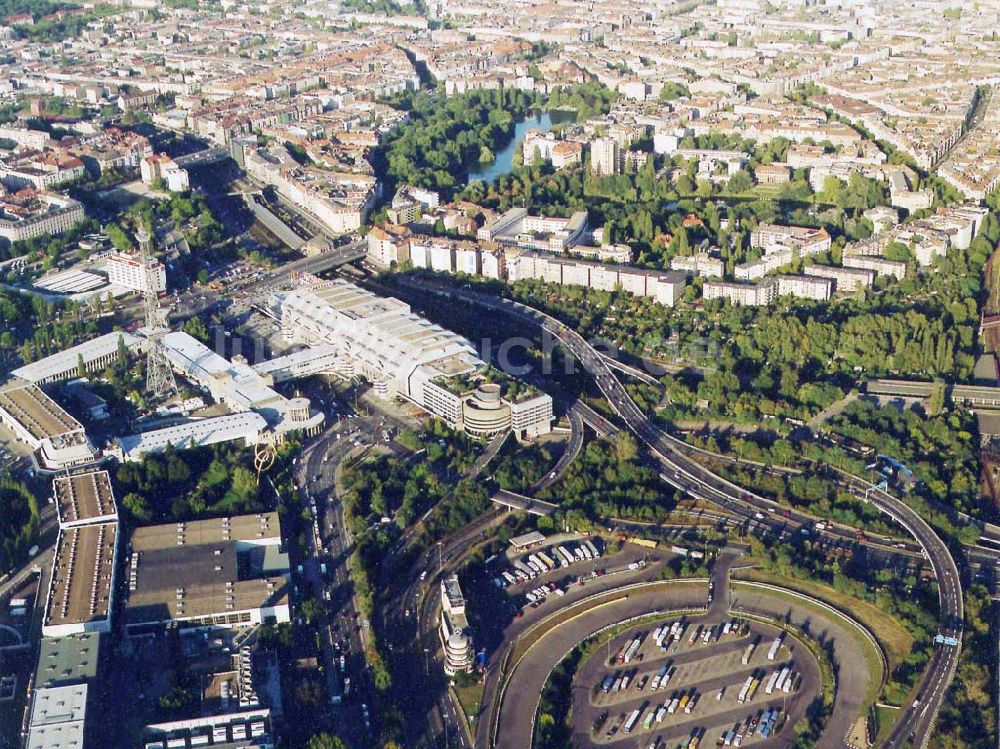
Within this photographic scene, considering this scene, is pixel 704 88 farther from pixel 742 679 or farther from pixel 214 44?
pixel 742 679

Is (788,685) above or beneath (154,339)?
beneath

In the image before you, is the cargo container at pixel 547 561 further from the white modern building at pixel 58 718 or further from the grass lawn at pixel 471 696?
the white modern building at pixel 58 718

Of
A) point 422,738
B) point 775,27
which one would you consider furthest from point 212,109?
point 422,738

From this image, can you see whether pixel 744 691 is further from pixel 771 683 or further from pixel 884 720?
pixel 884 720

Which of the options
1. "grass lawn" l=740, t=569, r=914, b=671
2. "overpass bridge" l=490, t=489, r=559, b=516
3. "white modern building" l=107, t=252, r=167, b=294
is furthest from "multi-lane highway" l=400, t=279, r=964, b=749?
"white modern building" l=107, t=252, r=167, b=294

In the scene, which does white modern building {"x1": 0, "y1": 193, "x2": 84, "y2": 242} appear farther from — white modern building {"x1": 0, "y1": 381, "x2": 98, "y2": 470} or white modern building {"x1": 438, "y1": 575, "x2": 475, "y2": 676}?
white modern building {"x1": 438, "y1": 575, "x2": 475, "y2": 676}

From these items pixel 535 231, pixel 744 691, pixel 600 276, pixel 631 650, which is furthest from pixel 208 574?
pixel 535 231

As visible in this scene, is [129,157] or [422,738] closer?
[422,738]
